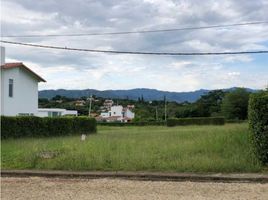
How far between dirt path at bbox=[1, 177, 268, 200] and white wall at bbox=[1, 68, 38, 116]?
31.0 meters

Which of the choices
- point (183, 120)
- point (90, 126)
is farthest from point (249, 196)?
point (183, 120)

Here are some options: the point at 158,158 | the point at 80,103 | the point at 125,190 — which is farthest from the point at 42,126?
the point at 80,103

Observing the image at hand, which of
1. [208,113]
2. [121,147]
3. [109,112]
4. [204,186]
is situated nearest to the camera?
[204,186]

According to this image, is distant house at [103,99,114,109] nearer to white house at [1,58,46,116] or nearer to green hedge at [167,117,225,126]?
green hedge at [167,117,225,126]

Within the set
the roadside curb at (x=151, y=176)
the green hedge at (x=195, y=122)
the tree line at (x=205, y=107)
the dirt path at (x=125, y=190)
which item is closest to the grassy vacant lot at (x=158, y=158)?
the roadside curb at (x=151, y=176)

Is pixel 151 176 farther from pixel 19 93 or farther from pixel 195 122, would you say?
pixel 195 122

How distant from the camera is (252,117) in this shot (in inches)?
461

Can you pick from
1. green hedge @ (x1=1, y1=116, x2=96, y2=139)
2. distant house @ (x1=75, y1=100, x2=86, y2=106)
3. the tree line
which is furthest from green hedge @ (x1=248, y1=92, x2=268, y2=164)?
distant house @ (x1=75, y1=100, x2=86, y2=106)

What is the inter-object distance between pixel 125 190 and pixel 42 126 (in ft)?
78.4

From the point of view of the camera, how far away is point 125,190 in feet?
31.3

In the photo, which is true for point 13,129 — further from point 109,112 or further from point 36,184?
point 109,112

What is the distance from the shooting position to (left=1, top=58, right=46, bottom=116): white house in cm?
4162

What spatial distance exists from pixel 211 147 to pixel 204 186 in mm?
3818

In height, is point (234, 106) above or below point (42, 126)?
above
